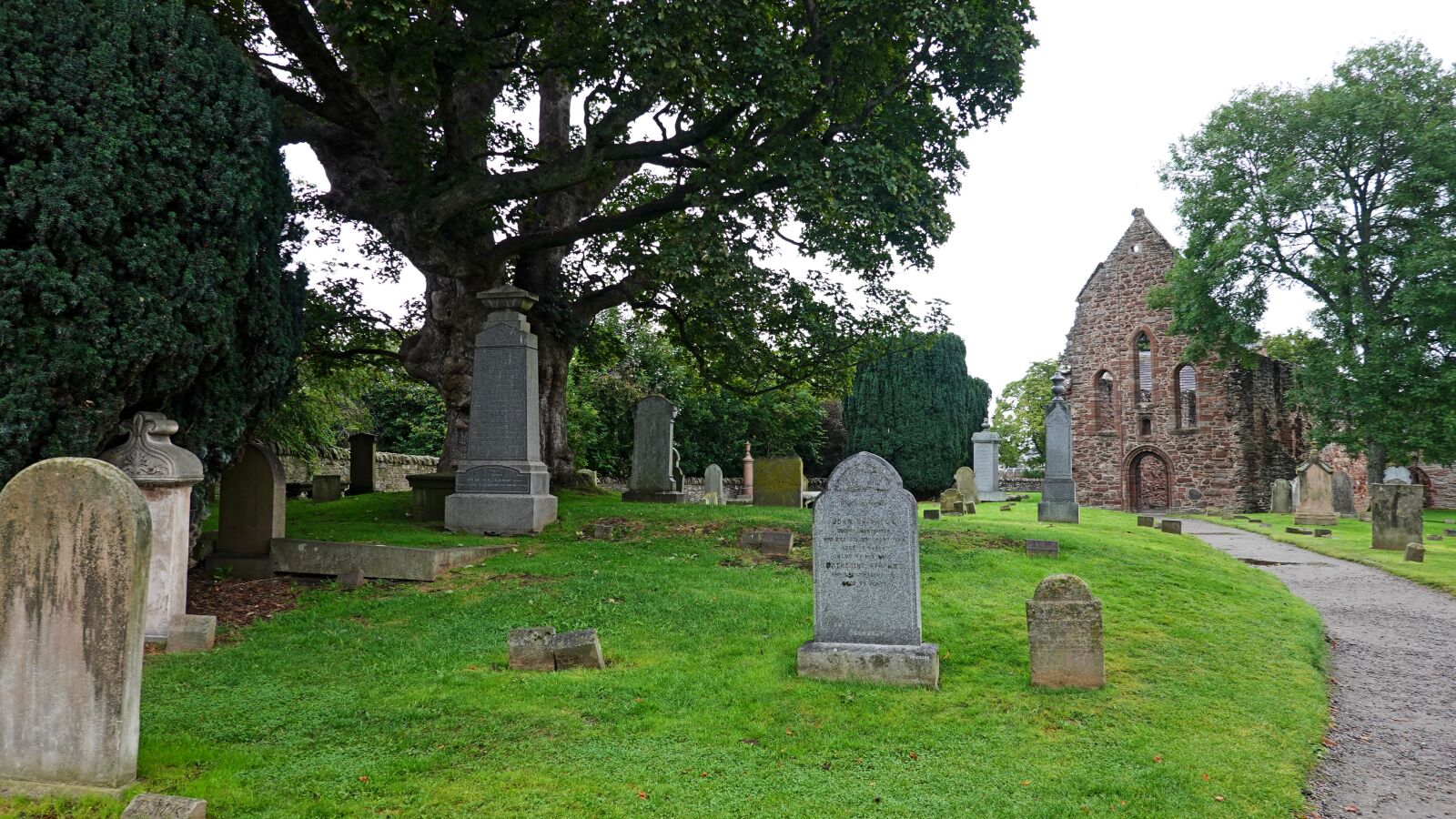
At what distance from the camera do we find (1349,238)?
88.5ft

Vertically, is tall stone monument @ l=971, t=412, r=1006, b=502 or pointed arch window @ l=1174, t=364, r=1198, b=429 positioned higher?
pointed arch window @ l=1174, t=364, r=1198, b=429

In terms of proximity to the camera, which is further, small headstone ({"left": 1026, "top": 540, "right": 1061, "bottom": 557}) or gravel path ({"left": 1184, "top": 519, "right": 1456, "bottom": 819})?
small headstone ({"left": 1026, "top": 540, "right": 1061, "bottom": 557})

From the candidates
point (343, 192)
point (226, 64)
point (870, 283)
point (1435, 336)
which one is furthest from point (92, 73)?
point (1435, 336)

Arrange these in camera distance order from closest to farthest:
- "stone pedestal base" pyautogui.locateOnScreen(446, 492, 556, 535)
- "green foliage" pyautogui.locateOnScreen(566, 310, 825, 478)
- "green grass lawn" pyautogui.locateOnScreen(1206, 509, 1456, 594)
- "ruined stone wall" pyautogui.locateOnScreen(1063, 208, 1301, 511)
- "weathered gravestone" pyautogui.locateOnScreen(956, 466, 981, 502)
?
"stone pedestal base" pyautogui.locateOnScreen(446, 492, 556, 535)
"green grass lawn" pyautogui.locateOnScreen(1206, 509, 1456, 594)
"weathered gravestone" pyautogui.locateOnScreen(956, 466, 981, 502)
"ruined stone wall" pyautogui.locateOnScreen(1063, 208, 1301, 511)
"green foliage" pyautogui.locateOnScreen(566, 310, 825, 478)

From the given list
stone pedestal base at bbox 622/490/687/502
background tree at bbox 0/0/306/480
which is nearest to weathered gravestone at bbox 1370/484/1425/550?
stone pedestal base at bbox 622/490/687/502

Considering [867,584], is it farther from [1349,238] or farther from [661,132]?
[1349,238]

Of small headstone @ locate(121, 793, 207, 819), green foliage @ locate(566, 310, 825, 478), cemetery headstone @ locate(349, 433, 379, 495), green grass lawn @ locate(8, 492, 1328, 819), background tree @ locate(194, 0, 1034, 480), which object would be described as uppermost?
background tree @ locate(194, 0, 1034, 480)

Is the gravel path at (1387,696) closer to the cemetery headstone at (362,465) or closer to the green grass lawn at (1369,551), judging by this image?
the green grass lawn at (1369,551)

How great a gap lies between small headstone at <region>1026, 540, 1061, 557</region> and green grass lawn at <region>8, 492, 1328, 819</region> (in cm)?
159

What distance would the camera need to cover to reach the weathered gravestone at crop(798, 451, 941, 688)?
6430 millimetres

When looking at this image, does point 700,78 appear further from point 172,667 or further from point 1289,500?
point 1289,500

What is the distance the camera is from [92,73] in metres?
6.98

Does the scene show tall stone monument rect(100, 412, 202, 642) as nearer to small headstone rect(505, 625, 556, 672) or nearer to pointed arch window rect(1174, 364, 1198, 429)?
small headstone rect(505, 625, 556, 672)

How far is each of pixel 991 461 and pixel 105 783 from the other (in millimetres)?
26654
